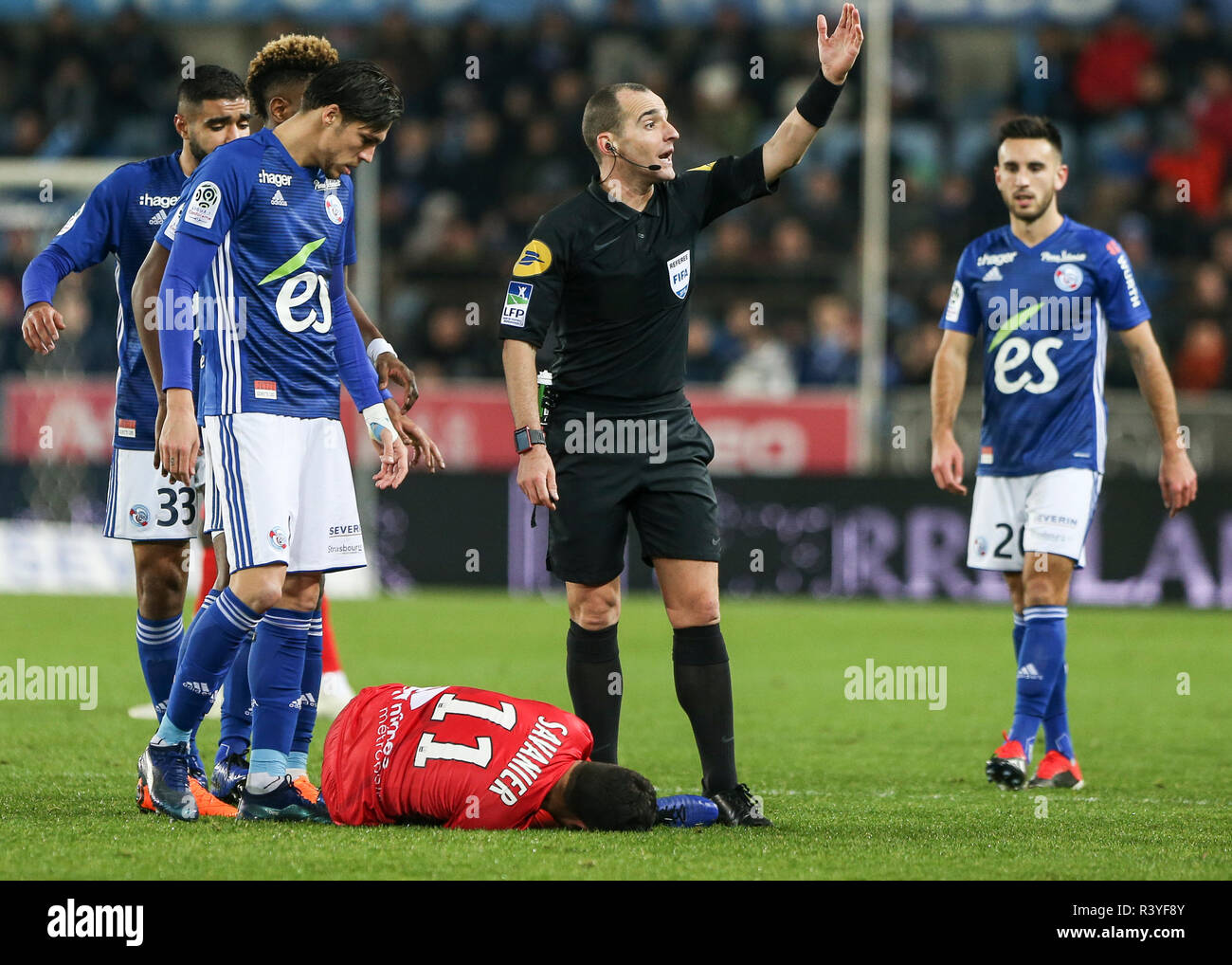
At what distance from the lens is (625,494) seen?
17.4ft

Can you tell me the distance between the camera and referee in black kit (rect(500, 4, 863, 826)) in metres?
5.24

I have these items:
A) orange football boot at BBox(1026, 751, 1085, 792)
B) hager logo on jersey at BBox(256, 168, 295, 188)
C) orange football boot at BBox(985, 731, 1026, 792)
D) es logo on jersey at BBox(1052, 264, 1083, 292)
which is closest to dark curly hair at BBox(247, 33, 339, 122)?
hager logo on jersey at BBox(256, 168, 295, 188)

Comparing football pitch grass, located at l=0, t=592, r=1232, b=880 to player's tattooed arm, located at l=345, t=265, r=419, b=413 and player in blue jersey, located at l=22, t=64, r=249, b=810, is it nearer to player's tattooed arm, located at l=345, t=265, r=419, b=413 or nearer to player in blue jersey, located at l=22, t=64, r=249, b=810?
player in blue jersey, located at l=22, t=64, r=249, b=810

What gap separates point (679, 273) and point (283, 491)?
1370 millimetres

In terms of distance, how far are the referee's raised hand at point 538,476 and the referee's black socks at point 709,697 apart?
0.58 metres

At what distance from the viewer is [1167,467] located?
6.55 metres

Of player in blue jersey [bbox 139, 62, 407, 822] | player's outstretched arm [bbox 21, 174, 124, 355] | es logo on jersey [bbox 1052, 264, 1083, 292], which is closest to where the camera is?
player in blue jersey [bbox 139, 62, 407, 822]

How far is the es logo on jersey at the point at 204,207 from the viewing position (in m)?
4.87

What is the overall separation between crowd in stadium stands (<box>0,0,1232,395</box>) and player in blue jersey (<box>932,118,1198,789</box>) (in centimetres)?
897

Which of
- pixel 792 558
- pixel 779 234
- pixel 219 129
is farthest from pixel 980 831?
pixel 779 234

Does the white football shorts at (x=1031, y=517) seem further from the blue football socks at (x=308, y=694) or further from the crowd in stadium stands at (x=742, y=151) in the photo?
the crowd in stadium stands at (x=742, y=151)

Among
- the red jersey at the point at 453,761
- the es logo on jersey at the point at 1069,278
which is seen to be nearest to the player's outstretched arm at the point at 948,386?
the es logo on jersey at the point at 1069,278

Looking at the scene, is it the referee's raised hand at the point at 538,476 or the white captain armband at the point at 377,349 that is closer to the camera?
the referee's raised hand at the point at 538,476
